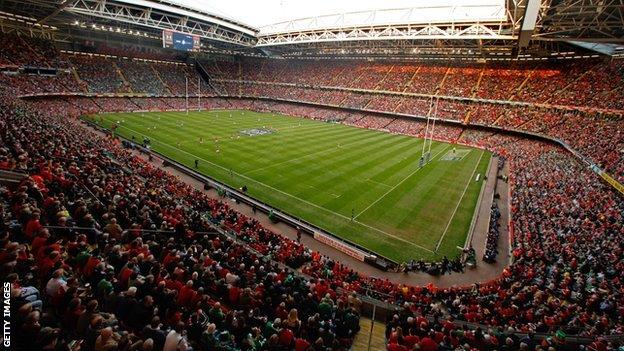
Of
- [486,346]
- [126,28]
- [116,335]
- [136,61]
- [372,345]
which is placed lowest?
[372,345]

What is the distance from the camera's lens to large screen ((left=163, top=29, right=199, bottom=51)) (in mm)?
47188

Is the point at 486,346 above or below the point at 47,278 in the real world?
below

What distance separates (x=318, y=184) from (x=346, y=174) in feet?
13.8

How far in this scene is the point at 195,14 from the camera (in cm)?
5459

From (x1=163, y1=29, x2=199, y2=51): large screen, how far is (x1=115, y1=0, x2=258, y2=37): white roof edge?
5.22 metres

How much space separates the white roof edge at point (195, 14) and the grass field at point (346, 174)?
15702 millimetres

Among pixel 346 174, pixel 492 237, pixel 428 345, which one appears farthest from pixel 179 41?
pixel 428 345

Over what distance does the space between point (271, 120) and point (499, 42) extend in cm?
3669

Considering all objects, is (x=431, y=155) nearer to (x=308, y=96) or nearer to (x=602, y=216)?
(x=602, y=216)

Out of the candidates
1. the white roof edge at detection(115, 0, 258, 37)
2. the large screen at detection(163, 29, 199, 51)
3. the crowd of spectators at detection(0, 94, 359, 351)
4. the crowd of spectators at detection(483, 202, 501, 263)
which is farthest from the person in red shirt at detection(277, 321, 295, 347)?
the white roof edge at detection(115, 0, 258, 37)

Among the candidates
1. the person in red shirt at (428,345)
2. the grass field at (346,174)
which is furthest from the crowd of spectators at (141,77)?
the person in red shirt at (428,345)

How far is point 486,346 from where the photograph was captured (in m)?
8.79

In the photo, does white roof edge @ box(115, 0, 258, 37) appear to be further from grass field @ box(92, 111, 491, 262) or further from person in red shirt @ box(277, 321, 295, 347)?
person in red shirt @ box(277, 321, 295, 347)

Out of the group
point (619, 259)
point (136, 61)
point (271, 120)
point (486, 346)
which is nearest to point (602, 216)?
point (619, 259)
